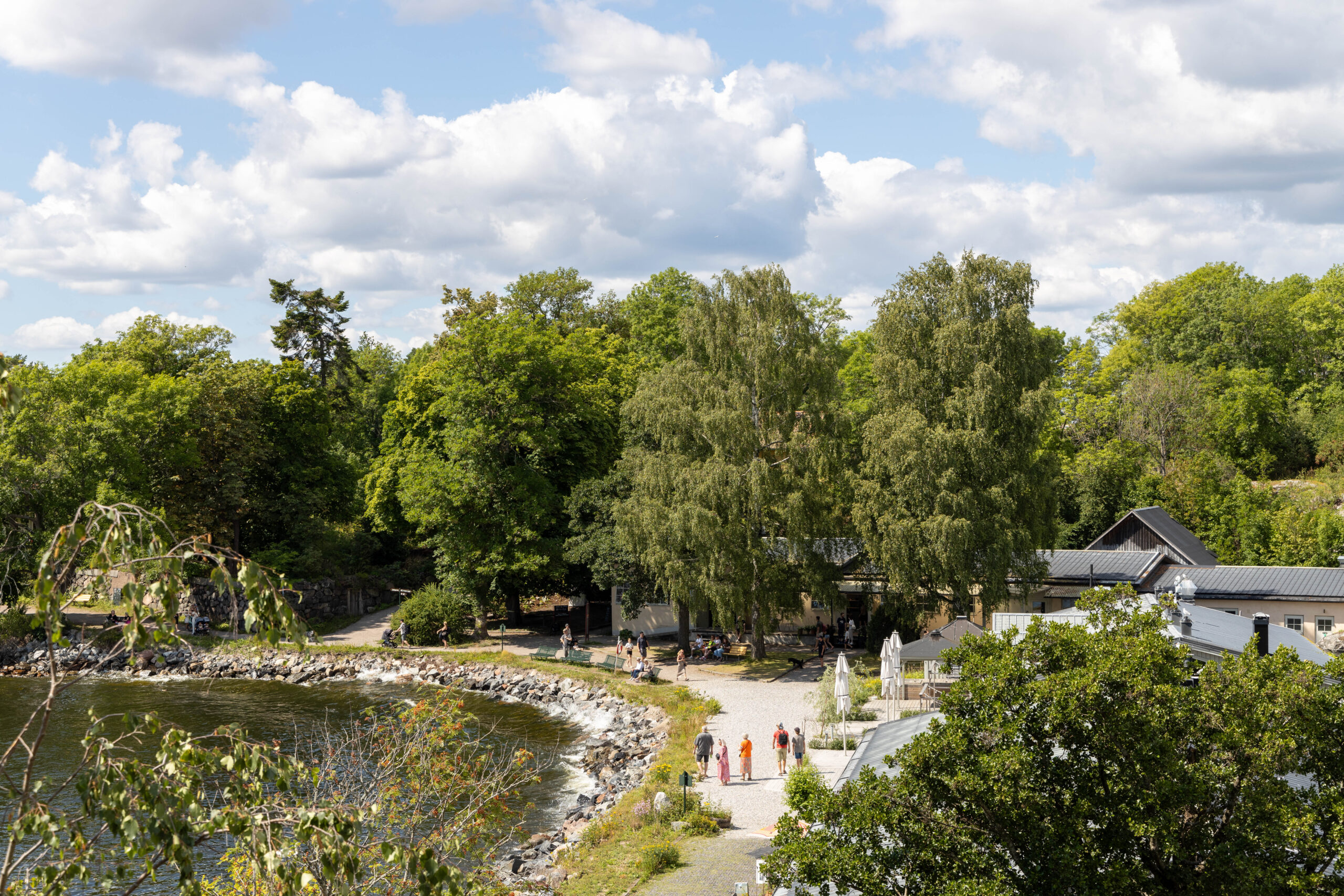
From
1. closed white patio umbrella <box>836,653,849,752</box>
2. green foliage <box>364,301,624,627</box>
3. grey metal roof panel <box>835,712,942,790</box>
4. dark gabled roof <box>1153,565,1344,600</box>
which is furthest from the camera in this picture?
green foliage <box>364,301,624,627</box>

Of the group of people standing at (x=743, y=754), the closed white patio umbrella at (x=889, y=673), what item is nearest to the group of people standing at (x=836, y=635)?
the closed white patio umbrella at (x=889, y=673)

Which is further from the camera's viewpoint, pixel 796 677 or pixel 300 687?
pixel 300 687

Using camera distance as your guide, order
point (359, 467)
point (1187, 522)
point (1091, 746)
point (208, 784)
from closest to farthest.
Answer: point (1091, 746), point (208, 784), point (1187, 522), point (359, 467)

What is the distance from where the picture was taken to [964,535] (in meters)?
31.5

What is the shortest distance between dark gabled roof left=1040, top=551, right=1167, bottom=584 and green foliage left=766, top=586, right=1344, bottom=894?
30645mm

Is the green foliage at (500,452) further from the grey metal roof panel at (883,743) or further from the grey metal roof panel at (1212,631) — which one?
the grey metal roof panel at (883,743)

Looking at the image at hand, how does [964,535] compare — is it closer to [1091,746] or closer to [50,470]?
[1091,746]

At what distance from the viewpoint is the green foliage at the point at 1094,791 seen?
868 centimetres

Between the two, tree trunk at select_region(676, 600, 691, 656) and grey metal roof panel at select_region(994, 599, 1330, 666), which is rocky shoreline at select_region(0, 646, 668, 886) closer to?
tree trunk at select_region(676, 600, 691, 656)

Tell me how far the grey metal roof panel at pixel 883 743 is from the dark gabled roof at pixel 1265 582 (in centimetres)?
1922

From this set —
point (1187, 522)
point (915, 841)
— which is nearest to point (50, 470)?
point (915, 841)

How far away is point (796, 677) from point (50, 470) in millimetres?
30326

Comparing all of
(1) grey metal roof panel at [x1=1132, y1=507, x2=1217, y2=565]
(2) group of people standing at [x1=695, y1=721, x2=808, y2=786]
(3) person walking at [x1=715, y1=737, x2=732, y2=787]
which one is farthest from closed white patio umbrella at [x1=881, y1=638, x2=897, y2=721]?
(1) grey metal roof panel at [x1=1132, y1=507, x2=1217, y2=565]

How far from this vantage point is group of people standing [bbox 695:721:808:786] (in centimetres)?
2303
